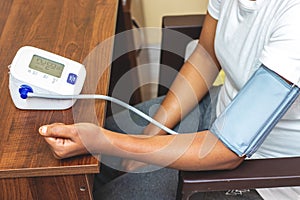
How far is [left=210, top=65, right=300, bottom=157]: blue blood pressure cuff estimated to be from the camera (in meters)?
0.82

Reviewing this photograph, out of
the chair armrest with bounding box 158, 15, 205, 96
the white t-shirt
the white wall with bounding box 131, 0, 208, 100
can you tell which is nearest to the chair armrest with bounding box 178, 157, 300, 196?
the white t-shirt

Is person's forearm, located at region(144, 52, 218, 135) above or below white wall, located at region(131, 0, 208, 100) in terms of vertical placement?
above

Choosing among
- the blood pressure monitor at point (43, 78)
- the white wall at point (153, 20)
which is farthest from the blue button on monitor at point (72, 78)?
the white wall at point (153, 20)

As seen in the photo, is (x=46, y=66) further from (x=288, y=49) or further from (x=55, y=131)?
(x=288, y=49)

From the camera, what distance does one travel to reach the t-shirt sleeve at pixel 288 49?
80 cm

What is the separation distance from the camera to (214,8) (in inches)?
45.1

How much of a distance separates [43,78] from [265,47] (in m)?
0.40

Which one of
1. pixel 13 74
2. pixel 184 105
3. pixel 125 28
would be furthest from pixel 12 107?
pixel 125 28

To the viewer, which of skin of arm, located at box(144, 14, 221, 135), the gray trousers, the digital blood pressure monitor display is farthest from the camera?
skin of arm, located at box(144, 14, 221, 135)

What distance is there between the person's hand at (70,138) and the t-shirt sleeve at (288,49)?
1.09 ft

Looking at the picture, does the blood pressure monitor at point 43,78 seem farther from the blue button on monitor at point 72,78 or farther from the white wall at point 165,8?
the white wall at point 165,8

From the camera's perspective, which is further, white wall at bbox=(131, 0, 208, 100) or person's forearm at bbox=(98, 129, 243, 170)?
white wall at bbox=(131, 0, 208, 100)

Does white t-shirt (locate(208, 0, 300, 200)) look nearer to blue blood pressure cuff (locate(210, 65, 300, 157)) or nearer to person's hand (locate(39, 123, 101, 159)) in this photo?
blue blood pressure cuff (locate(210, 65, 300, 157))

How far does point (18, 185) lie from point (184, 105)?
1.61ft
